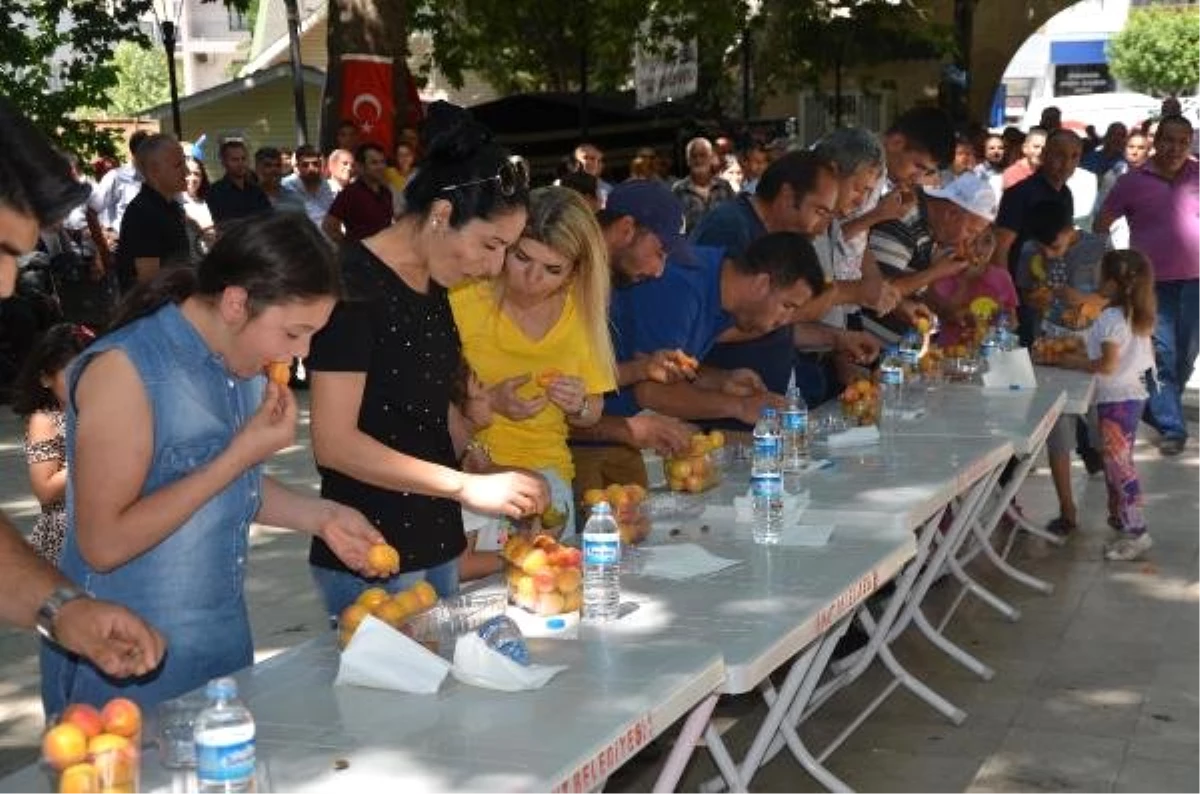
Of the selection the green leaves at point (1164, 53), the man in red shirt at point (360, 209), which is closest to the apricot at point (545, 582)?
the man in red shirt at point (360, 209)

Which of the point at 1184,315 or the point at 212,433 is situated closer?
the point at 212,433

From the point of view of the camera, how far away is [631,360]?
4.96 metres

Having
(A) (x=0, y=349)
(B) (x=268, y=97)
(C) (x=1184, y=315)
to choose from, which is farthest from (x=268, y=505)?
(B) (x=268, y=97)

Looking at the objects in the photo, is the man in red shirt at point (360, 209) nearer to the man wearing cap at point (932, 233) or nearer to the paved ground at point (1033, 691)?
the paved ground at point (1033, 691)

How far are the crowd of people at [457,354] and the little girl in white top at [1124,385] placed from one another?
12 mm

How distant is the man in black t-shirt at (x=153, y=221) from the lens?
8766mm

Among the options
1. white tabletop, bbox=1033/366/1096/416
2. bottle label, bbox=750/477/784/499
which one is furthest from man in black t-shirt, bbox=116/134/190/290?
bottle label, bbox=750/477/784/499

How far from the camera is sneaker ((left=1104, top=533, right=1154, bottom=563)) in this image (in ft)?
23.7

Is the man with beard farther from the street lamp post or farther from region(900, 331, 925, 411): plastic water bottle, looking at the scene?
region(900, 331, 925, 411): plastic water bottle

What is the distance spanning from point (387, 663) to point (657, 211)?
232 cm

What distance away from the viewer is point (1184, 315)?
995 cm

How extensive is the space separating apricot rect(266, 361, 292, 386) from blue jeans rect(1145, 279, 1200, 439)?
743 centimetres

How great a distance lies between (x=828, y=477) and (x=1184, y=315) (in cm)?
571

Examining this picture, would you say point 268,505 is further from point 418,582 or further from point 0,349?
point 0,349
